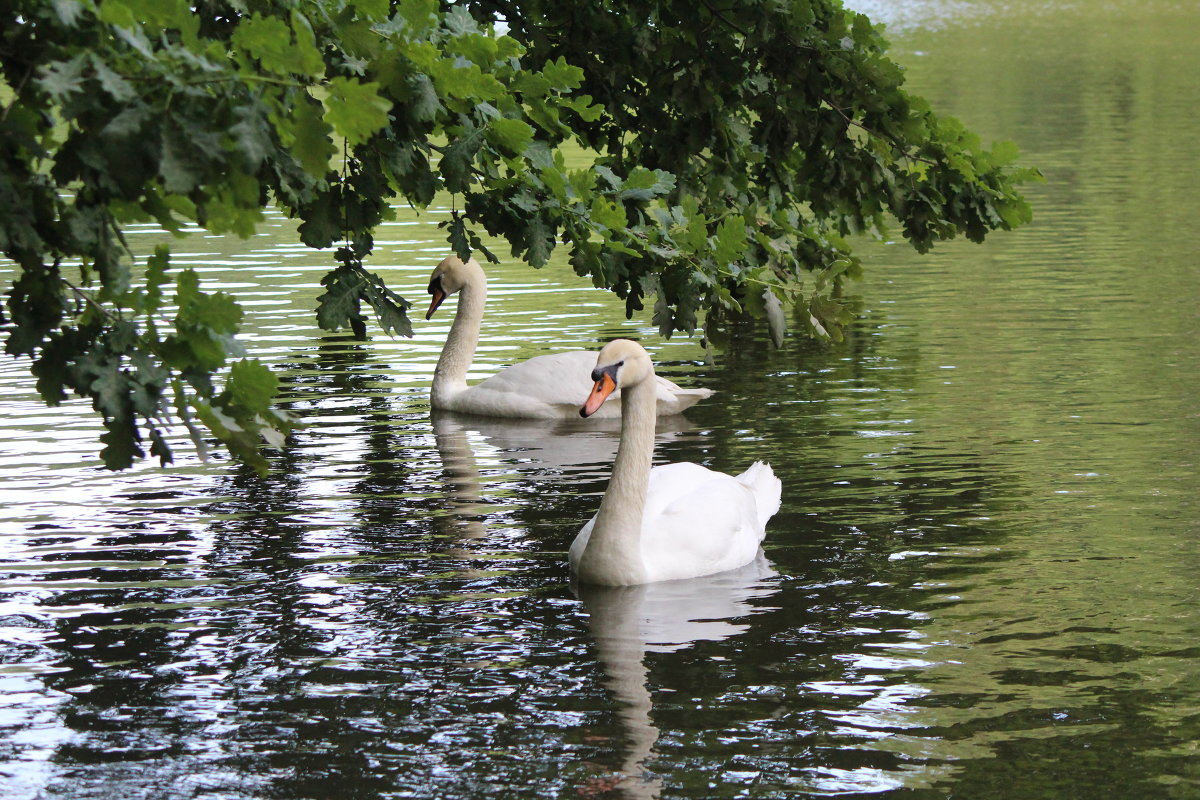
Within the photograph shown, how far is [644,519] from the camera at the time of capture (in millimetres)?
9766

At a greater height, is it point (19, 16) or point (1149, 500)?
point (19, 16)

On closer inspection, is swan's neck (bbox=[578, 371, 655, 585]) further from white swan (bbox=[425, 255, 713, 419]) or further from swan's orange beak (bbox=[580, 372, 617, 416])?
white swan (bbox=[425, 255, 713, 419])

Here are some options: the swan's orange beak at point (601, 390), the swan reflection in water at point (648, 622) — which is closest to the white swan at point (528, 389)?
the swan's orange beak at point (601, 390)

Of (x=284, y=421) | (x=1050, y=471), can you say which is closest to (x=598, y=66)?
(x=1050, y=471)

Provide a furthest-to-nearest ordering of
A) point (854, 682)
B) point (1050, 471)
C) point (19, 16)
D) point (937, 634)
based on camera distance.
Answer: point (1050, 471) < point (937, 634) < point (854, 682) < point (19, 16)

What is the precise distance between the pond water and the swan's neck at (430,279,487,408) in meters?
0.30

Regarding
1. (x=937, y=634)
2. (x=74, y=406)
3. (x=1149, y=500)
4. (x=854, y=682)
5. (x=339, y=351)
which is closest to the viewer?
(x=854, y=682)

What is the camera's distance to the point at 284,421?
6090 millimetres

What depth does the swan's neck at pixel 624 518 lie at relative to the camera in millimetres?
9344

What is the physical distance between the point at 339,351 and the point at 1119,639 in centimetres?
1057

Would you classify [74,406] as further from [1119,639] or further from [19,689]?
[1119,639]

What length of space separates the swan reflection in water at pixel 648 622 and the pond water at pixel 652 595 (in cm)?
3

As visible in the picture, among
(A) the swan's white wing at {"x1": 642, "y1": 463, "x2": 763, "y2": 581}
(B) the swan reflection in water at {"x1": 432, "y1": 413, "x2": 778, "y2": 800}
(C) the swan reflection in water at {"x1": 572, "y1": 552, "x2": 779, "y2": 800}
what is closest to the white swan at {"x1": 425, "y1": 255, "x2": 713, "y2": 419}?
(B) the swan reflection in water at {"x1": 432, "y1": 413, "x2": 778, "y2": 800}

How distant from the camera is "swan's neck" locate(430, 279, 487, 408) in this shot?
1498cm
